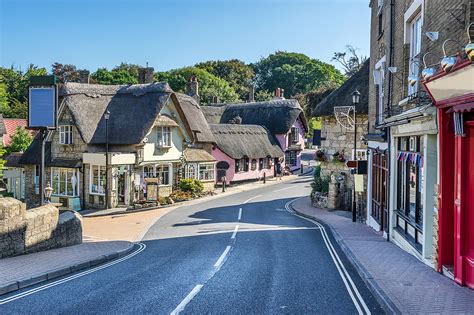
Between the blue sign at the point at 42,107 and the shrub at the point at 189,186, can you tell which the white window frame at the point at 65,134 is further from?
the blue sign at the point at 42,107

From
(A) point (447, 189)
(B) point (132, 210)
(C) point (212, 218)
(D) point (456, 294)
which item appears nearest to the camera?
(D) point (456, 294)

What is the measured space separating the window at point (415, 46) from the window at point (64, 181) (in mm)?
23479

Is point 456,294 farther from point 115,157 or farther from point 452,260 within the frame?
point 115,157

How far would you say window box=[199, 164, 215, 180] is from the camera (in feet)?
126

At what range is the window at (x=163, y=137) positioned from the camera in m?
33.8

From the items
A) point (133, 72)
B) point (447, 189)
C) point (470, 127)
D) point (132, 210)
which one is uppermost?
point (133, 72)

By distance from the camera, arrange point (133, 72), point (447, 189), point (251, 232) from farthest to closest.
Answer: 1. point (133, 72)
2. point (251, 232)
3. point (447, 189)

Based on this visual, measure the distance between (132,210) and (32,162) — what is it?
953 centimetres

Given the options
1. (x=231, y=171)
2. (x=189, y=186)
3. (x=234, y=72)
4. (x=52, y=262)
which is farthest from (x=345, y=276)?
(x=234, y=72)

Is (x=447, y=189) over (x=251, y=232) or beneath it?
over

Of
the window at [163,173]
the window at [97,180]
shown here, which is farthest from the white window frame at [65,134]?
the window at [163,173]

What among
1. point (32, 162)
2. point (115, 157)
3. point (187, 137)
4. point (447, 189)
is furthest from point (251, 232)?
point (32, 162)

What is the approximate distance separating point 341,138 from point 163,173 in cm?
1277

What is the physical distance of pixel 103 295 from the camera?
31.3 ft
